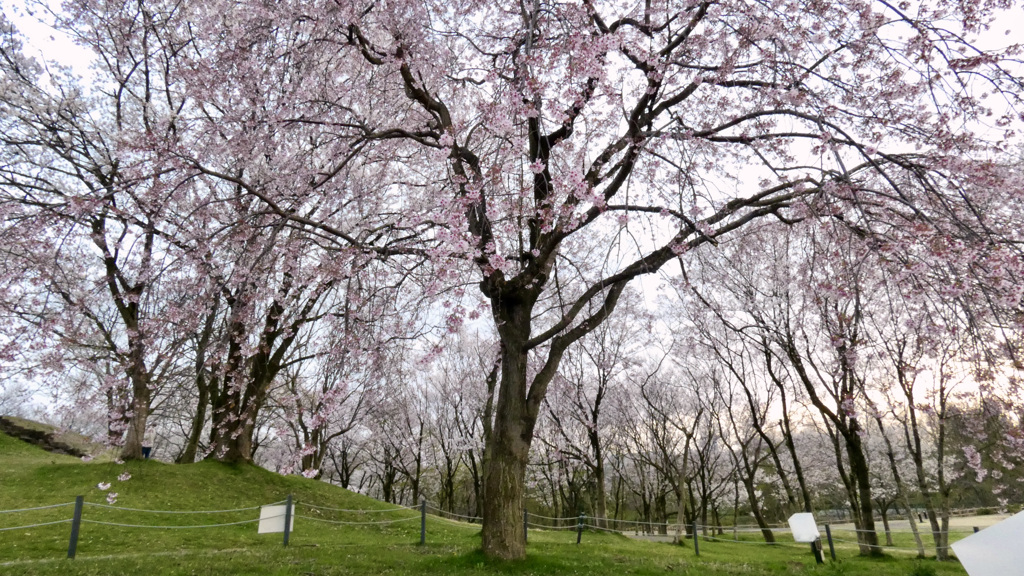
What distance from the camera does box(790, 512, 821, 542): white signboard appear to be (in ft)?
33.1

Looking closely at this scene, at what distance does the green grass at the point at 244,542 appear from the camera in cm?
682

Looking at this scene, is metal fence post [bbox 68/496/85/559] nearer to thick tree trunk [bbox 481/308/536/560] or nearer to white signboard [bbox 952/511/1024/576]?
thick tree trunk [bbox 481/308/536/560]

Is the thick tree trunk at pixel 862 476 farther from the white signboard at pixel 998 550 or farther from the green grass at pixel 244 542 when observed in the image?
the white signboard at pixel 998 550

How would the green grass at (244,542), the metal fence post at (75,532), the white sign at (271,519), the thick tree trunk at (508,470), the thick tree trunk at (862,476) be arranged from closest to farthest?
1. the green grass at (244,542)
2. the thick tree trunk at (508,470)
3. the metal fence post at (75,532)
4. the white sign at (271,519)
5. the thick tree trunk at (862,476)

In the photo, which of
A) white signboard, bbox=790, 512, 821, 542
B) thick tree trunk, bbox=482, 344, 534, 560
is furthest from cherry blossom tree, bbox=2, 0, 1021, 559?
white signboard, bbox=790, 512, 821, 542

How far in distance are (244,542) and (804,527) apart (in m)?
11.1

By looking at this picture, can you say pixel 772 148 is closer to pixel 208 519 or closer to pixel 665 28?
pixel 665 28

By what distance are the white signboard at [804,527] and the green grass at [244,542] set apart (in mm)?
600

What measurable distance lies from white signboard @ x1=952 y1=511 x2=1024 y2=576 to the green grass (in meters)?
4.72

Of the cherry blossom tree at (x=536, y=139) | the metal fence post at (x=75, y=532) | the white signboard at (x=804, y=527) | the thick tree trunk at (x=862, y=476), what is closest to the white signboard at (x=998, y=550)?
the cherry blossom tree at (x=536, y=139)

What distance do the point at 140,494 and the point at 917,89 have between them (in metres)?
15.8

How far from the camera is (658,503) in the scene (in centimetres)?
2727

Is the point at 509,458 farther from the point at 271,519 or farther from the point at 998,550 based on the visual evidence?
the point at 998,550

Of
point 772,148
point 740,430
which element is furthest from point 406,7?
point 740,430
